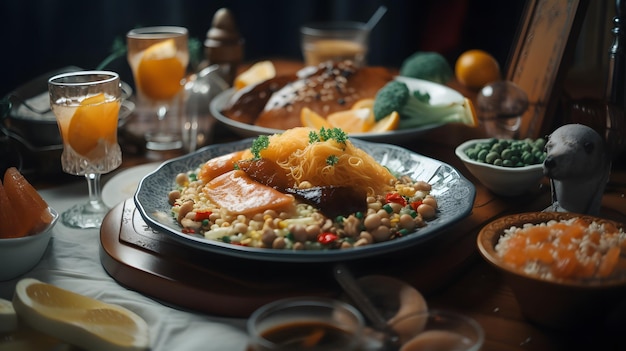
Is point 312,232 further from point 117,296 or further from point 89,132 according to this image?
point 89,132

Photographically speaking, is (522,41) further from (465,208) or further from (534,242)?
(534,242)

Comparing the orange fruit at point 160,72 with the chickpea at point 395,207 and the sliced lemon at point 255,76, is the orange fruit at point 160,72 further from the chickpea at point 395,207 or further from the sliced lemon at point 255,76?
the chickpea at point 395,207

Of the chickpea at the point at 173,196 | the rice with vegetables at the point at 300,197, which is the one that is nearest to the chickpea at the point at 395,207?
the rice with vegetables at the point at 300,197

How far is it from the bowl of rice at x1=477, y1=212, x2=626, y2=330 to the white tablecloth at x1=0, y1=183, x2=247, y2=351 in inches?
24.9

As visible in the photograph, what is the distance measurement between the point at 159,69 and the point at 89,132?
90cm

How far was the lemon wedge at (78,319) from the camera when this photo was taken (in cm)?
148

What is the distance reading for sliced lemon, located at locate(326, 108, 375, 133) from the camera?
275 cm

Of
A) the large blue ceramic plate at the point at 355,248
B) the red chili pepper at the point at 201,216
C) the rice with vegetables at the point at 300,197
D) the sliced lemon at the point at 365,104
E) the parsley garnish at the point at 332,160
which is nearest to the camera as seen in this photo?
the large blue ceramic plate at the point at 355,248

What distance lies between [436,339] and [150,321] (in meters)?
0.71

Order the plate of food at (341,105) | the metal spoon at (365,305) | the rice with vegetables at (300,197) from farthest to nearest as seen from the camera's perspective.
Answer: the plate of food at (341,105) → the rice with vegetables at (300,197) → the metal spoon at (365,305)

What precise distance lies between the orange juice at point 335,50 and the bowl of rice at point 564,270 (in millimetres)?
2327

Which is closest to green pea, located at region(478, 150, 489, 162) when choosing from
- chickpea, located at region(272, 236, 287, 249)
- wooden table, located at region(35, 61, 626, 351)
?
wooden table, located at region(35, 61, 626, 351)

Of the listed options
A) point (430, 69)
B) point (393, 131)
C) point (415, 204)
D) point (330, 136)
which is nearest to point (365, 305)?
point (415, 204)

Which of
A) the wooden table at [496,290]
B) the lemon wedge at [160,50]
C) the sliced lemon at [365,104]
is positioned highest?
the lemon wedge at [160,50]
